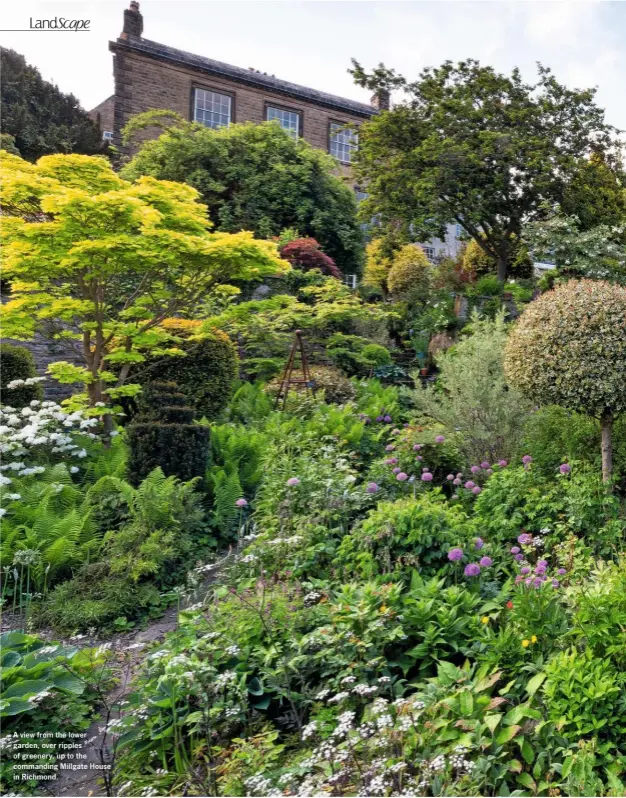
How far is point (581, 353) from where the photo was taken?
514 centimetres

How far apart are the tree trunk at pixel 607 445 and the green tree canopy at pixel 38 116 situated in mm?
19492

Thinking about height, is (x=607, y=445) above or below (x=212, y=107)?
below

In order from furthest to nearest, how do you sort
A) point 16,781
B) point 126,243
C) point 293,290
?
point 293,290, point 126,243, point 16,781

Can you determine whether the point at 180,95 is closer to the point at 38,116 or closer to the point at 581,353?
the point at 38,116

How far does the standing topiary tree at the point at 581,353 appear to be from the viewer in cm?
507

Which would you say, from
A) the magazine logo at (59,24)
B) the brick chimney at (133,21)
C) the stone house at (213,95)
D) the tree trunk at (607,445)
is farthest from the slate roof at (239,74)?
the tree trunk at (607,445)

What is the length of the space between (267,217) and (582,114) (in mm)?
8976

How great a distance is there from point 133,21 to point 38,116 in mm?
4759

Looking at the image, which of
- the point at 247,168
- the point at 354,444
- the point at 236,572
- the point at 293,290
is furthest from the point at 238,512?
the point at 247,168

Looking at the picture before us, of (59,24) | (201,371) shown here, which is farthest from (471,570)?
(201,371)

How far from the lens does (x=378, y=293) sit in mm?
16734

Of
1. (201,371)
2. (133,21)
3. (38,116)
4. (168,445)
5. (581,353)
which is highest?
(133,21)

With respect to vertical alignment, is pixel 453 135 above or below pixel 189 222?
above

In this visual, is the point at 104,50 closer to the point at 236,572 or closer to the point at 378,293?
the point at 378,293
